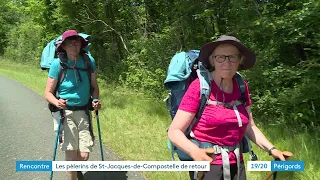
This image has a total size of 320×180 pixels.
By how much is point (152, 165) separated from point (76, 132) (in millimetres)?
2131

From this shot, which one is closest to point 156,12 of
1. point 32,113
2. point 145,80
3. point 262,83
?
point 145,80

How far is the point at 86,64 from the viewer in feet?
13.7

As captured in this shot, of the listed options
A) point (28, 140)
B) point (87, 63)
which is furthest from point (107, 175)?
point (28, 140)

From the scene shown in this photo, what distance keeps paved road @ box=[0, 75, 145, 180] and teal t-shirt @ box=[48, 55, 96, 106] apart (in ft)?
4.50

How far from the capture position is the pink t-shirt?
2418 mm

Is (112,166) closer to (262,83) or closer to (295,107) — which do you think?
(295,107)

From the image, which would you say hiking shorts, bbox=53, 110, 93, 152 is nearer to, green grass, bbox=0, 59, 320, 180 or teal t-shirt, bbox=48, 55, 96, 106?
teal t-shirt, bbox=48, 55, 96, 106

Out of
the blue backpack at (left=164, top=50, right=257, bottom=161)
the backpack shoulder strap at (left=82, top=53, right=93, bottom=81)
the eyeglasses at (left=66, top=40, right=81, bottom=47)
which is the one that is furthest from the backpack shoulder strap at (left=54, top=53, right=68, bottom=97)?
the blue backpack at (left=164, top=50, right=257, bottom=161)

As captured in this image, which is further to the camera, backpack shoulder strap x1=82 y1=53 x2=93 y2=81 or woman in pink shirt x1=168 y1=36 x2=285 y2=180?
backpack shoulder strap x1=82 y1=53 x2=93 y2=81

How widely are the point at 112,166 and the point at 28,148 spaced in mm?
4668

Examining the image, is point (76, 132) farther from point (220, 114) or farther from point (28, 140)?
point (28, 140)

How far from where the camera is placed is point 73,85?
4.05 meters

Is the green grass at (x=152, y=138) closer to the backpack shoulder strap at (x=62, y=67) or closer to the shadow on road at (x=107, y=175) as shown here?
the shadow on road at (x=107, y=175)

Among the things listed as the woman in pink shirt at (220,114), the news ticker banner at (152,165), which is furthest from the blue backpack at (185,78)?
the news ticker banner at (152,165)
